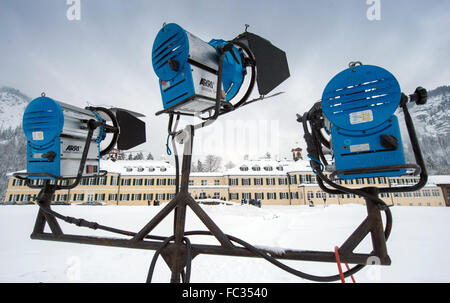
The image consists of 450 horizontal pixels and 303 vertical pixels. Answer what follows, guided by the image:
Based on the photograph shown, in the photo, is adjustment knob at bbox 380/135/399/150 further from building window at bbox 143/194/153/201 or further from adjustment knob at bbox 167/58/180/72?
building window at bbox 143/194/153/201

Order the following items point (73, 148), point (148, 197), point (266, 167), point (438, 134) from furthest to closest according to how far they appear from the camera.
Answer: point (438, 134) → point (266, 167) → point (148, 197) → point (73, 148)

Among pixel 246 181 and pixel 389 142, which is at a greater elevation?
pixel 246 181

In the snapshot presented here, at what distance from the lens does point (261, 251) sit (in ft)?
4.31

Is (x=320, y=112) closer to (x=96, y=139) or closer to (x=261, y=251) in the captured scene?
(x=261, y=251)

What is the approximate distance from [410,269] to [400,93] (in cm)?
408

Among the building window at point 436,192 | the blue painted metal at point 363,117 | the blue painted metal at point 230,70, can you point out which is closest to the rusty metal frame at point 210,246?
the blue painted metal at point 363,117

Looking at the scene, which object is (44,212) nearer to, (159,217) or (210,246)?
(159,217)

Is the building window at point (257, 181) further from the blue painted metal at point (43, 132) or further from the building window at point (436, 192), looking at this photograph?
the blue painted metal at point (43, 132)

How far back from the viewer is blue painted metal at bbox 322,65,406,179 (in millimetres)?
1107

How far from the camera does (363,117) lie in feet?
3.78

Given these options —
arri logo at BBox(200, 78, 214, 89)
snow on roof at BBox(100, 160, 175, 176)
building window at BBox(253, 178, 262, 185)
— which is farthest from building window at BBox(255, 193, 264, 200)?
arri logo at BBox(200, 78, 214, 89)

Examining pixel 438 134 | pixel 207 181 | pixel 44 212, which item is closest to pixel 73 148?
pixel 44 212

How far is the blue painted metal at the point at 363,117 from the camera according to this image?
3.63 ft
